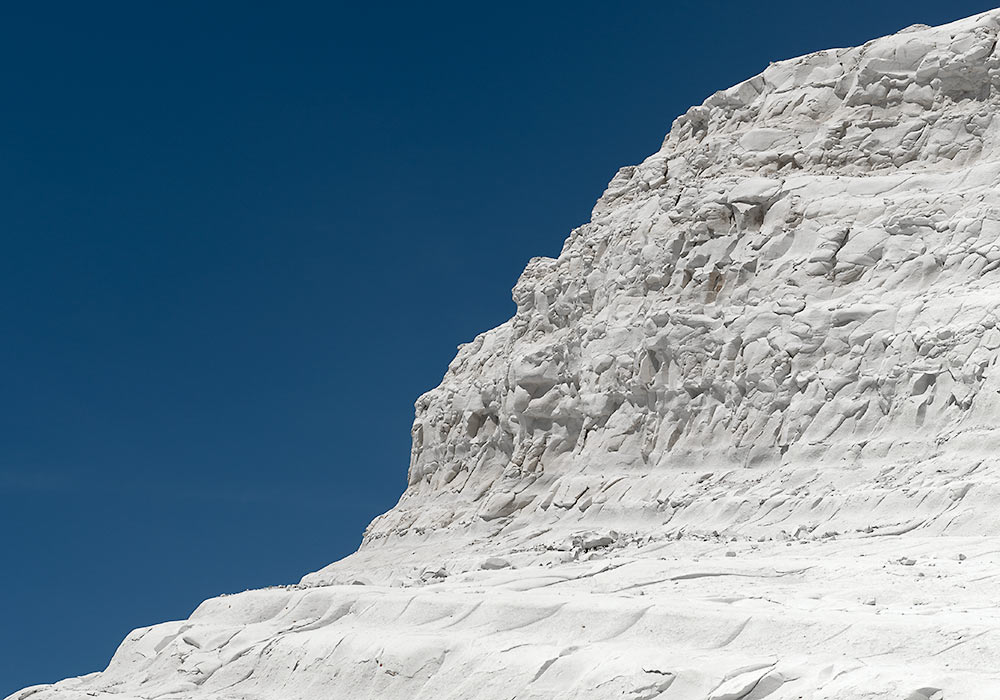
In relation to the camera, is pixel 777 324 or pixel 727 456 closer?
pixel 727 456

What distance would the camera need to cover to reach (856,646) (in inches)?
384

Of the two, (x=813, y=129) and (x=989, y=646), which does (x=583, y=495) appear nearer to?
(x=813, y=129)

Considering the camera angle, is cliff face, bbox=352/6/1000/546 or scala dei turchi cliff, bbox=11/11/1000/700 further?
cliff face, bbox=352/6/1000/546

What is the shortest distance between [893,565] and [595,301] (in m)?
19.5

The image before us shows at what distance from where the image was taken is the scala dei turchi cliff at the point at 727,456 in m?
11.4

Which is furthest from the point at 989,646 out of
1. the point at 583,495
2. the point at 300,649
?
the point at 583,495

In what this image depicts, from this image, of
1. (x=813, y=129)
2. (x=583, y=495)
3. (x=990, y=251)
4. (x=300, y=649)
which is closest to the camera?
(x=300, y=649)

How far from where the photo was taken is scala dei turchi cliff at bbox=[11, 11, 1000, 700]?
37.5ft

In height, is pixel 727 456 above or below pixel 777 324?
below

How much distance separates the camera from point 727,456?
80.6 feet

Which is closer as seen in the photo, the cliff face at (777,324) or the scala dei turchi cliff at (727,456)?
the scala dei turchi cliff at (727,456)

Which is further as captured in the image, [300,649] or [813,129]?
[813,129]

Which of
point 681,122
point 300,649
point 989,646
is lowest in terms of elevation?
point 989,646

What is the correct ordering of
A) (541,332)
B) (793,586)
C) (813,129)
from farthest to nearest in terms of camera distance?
(541,332), (813,129), (793,586)
